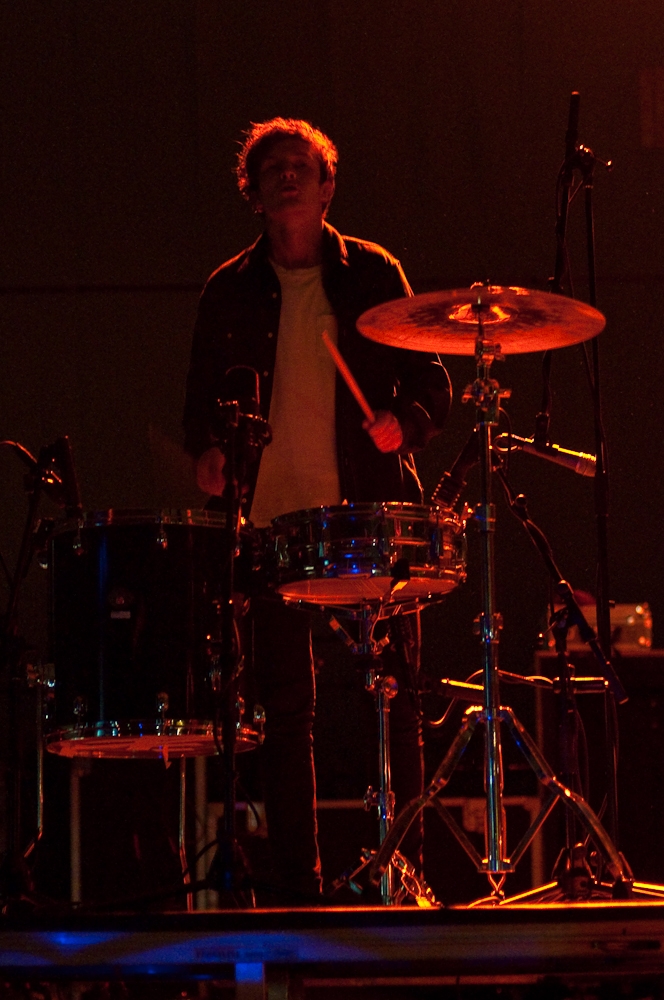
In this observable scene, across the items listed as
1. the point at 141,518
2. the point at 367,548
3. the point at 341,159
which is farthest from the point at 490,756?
the point at 341,159

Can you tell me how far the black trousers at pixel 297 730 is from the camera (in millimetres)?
3307

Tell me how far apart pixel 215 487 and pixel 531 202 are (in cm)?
296

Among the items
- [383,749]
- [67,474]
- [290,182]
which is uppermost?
[290,182]

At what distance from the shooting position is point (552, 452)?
127 inches

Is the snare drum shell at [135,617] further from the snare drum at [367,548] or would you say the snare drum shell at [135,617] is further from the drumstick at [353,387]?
the drumstick at [353,387]

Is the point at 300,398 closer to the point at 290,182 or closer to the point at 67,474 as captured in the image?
the point at 290,182

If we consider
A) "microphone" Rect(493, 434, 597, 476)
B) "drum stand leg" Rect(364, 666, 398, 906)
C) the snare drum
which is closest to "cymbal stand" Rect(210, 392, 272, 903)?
the snare drum

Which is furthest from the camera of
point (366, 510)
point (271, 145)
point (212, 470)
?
point (271, 145)

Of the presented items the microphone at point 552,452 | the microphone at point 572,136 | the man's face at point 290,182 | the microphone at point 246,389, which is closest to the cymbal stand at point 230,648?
the microphone at point 246,389

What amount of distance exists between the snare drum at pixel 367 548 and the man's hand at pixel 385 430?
0.64ft

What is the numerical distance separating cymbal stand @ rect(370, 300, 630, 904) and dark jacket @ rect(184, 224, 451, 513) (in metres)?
0.34

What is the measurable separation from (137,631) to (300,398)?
824mm

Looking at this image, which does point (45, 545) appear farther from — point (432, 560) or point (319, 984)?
point (319, 984)

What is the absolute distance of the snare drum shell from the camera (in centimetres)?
300
